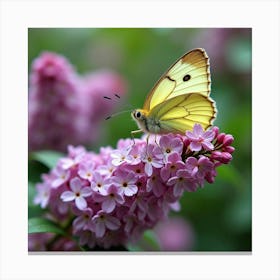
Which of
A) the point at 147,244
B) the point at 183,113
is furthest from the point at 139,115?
the point at 147,244

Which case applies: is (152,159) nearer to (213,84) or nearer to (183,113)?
(183,113)

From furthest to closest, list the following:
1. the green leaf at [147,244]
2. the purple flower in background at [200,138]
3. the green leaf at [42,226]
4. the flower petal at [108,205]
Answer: the green leaf at [147,244], the green leaf at [42,226], the flower petal at [108,205], the purple flower in background at [200,138]

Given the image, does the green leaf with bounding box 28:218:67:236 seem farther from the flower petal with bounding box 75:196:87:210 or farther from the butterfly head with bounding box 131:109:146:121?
the butterfly head with bounding box 131:109:146:121

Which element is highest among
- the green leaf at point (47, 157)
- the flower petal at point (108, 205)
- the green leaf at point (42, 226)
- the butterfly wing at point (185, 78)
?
the butterfly wing at point (185, 78)

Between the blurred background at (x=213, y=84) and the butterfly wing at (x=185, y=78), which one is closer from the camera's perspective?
the butterfly wing at (x=185, y=78)

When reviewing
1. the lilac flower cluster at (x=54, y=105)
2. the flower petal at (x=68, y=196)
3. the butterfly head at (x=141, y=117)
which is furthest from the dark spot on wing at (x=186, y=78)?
the lilac flower cluster at (x=54, y=105)

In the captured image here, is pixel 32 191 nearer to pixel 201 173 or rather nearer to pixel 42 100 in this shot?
pixel 42 100

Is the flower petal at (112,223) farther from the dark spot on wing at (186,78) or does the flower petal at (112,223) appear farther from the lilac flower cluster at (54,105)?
the lilac flower cluster at (54,105)
